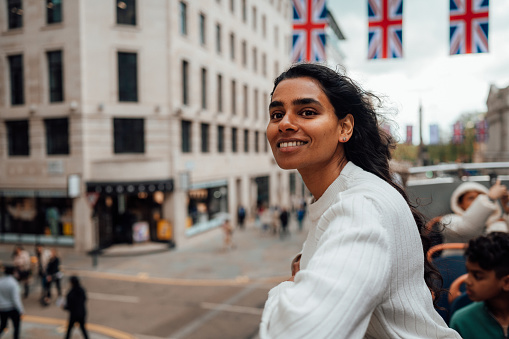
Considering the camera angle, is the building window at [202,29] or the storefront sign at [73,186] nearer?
the storefront sign at [73,186]

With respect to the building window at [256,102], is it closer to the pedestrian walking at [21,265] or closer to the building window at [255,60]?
the building window at [255,60]

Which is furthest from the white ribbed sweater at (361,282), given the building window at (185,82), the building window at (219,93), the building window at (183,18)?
the building window at (219,93)

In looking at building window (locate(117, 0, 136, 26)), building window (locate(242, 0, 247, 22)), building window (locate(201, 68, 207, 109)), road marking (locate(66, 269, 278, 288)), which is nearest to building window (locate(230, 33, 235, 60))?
building window (locate(242, 0, 247, 22))

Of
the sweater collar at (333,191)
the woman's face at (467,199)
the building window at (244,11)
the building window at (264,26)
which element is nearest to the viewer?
the sweater collar at (333,191)

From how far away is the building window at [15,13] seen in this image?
20281 millimetres

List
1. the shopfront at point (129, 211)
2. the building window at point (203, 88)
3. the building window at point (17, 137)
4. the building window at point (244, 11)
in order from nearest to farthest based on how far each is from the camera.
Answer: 1. the shopfront at point (129, 211)
2. the building window at point (17, 137)
3. the building window at point (203, 88)
4. the building window at point (244, 11)

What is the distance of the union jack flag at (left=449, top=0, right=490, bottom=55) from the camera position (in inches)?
316

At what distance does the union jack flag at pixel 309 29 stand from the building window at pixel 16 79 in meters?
17.1

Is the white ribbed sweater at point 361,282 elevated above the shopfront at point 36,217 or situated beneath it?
elevated above

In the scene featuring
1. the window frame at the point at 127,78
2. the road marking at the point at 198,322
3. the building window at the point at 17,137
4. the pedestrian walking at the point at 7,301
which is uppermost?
the window frame at the point at 127,78

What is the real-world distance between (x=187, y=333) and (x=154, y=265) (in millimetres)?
8289

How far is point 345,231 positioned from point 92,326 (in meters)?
10.7

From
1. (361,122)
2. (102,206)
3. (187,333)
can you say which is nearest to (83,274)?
(102,206)

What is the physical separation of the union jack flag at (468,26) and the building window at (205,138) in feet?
57.6
